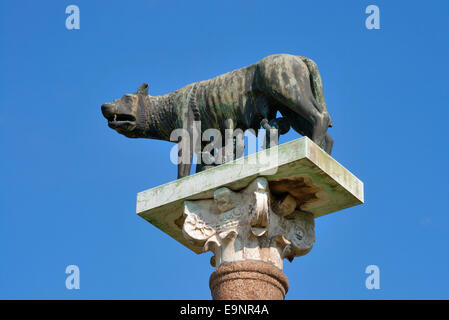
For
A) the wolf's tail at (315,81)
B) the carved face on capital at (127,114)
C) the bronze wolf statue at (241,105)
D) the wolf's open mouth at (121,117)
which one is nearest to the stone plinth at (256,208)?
the bronze wolf statue at (241,105)

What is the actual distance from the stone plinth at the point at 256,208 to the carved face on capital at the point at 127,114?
1.57 m

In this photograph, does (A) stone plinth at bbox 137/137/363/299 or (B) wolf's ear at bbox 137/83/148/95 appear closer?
(A) stone plinth at bbox 137/137/363/299

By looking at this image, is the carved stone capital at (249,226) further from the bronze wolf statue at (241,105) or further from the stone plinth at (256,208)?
the bronze wolf statue at (241,105)

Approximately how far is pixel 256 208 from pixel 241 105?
1.94 m

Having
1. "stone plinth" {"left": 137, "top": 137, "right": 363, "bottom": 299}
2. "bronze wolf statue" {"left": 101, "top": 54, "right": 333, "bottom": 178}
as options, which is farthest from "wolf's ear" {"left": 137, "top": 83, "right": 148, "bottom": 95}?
"stone plinth" {"left": 137, "top": 137, "right": 363, "bottom": 299}

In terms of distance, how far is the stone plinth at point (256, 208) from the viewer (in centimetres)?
1283

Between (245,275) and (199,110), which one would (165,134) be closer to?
(199,110)

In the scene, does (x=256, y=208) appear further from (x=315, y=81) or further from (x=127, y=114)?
(x=127, y=114)

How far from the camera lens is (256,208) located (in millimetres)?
12914

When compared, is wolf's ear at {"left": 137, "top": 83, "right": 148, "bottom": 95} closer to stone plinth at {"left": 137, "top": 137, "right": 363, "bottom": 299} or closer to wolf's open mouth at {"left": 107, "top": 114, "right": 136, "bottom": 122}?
wolf's open mouth at {"left": 107, "top": 114, "right": 136, "bottom": 122}

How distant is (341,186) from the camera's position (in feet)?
43.6

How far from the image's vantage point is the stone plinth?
1283 centimetres

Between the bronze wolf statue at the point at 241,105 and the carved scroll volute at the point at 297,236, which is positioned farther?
the bronze wolf statue at the point at 241,105
